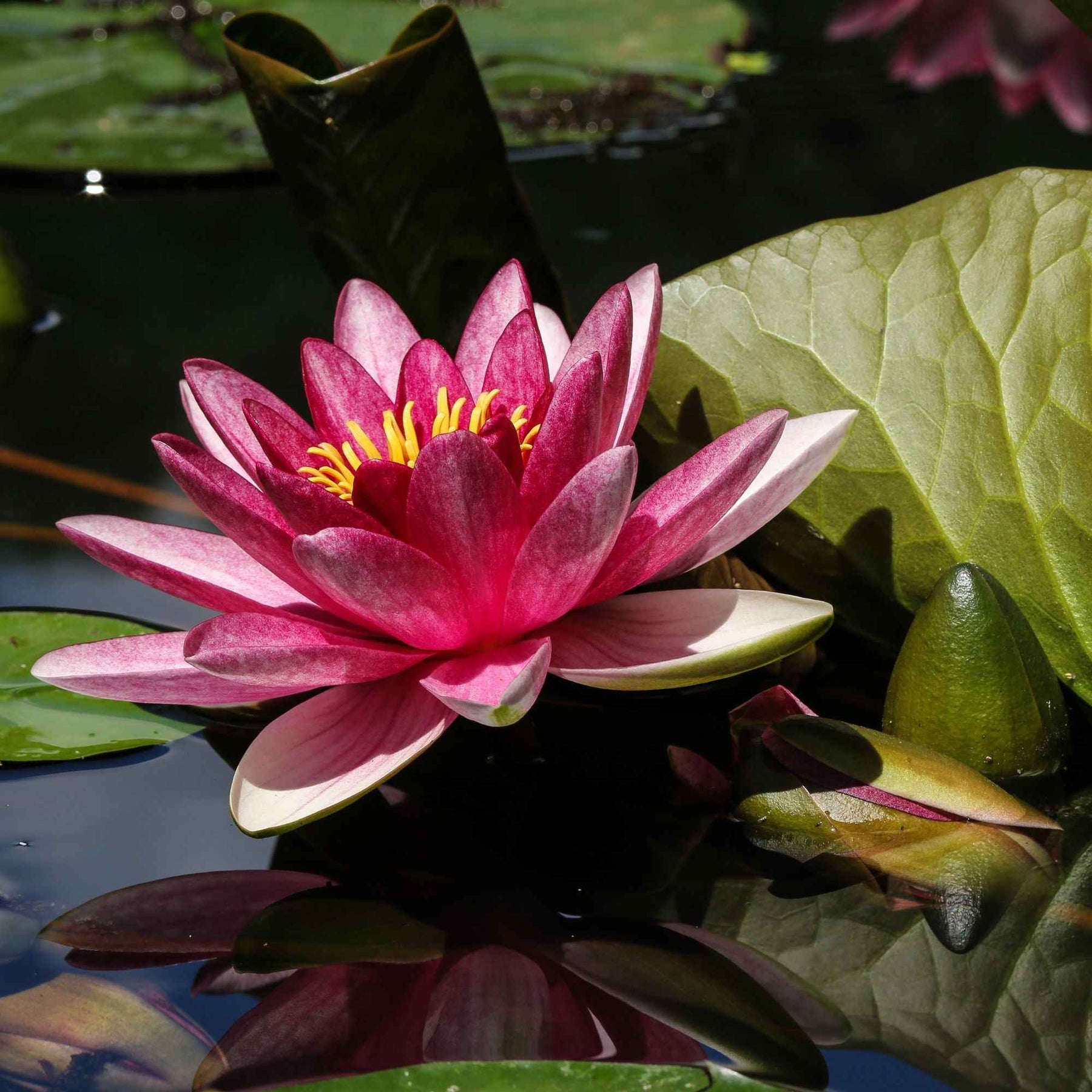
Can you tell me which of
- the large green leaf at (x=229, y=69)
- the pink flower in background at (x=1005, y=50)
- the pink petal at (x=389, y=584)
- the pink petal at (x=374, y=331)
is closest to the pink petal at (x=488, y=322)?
the pink petal at (x=374, y=331)

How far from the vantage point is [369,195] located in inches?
46.1

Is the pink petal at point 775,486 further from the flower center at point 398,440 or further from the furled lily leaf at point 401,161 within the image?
the furled lily leaf at point 401,161

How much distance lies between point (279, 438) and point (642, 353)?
11.0 inches

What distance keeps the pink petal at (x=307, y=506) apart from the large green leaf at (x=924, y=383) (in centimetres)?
37

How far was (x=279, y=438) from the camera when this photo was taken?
0.83 metres

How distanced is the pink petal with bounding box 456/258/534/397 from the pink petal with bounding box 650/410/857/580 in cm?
24

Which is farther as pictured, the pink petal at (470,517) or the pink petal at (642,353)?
the pink petal at (642,353)

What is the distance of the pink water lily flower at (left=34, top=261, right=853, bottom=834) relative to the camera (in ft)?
2.27

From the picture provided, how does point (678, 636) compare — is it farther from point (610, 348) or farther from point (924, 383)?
point (924, 383)

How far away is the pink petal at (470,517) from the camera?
0.68 m

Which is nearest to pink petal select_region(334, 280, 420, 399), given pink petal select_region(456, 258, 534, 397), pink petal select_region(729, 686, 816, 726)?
pink petal select_region(456, 258, 534, 397)

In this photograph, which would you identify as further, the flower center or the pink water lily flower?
the flower center

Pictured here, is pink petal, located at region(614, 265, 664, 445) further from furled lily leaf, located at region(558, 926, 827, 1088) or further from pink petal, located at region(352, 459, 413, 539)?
furled lily leaf, located at region(558, 926, 827, 1088)

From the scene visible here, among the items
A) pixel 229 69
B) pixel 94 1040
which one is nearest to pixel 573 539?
pixel 94 1040
